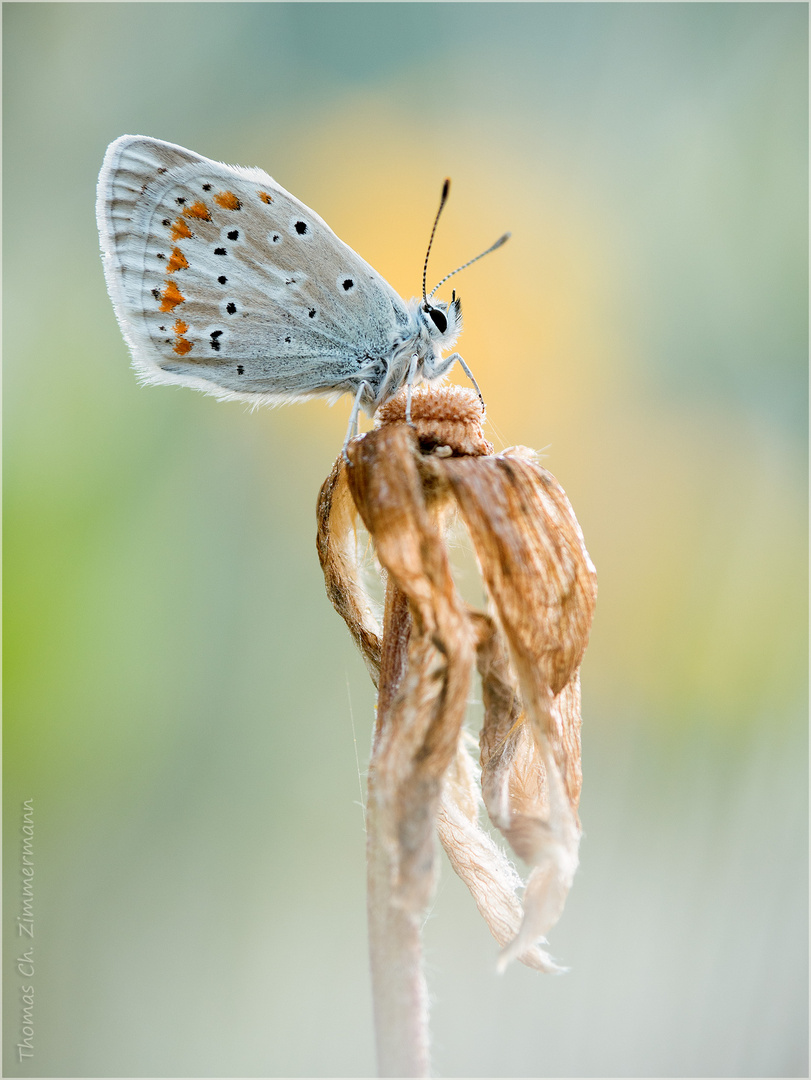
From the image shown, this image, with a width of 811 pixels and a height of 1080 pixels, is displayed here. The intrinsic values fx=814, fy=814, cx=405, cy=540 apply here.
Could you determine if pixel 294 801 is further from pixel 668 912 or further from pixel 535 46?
pixel 535 46

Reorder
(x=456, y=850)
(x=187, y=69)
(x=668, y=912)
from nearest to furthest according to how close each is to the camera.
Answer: (x=456, y=850) < (x=668, y=912) < (x=187, y=69)

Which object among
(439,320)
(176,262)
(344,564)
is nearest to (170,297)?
(176,262)

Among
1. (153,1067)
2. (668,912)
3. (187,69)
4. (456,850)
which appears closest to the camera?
(456,850)

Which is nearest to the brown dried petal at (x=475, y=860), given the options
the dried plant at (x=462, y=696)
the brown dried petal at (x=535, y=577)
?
the dried plant at (x=462, y=696)

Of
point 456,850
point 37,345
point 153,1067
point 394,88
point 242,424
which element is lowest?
point 153,1067

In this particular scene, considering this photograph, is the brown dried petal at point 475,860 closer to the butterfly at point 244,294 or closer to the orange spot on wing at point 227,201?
the butterfly at point 244,294

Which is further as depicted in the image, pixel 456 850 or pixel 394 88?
pixel 394 88

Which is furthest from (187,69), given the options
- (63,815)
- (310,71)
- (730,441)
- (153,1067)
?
(153,1067)
